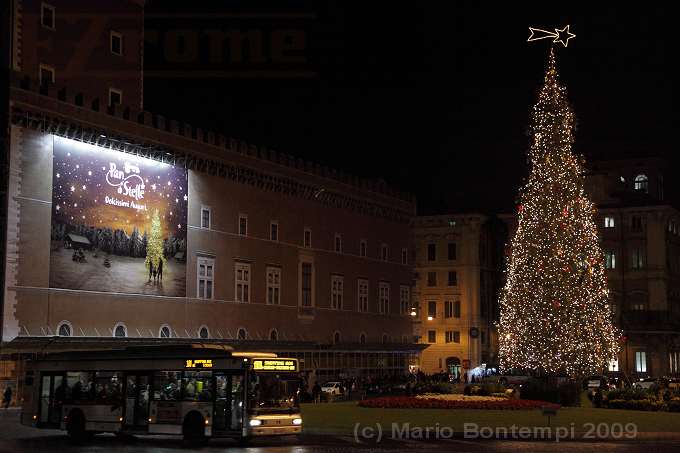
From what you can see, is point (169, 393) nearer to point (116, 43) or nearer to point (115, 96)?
point (115, 96)

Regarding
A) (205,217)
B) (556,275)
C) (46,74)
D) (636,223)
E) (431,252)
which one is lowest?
(556,275)

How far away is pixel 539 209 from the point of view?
A: 41.3 meters

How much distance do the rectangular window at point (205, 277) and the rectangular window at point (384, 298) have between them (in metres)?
20.9

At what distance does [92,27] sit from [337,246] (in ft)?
78.0

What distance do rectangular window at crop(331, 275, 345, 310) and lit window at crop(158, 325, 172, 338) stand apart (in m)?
17.8

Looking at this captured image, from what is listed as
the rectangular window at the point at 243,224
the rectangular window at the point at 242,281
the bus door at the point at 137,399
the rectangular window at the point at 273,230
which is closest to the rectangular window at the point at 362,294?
the rectangular window at the point at 273,230

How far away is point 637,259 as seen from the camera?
90375 mm

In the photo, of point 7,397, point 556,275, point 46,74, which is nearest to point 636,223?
point 556,275

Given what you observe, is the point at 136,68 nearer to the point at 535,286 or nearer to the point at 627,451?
the point at 535,286

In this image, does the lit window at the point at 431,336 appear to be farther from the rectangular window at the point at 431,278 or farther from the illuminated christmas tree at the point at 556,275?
the illuminated christmas tree at the point at 556,275

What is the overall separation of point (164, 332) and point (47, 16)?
52.9 ft

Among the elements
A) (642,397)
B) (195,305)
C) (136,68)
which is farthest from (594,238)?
(136,68)

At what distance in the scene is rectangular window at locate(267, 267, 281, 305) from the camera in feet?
199

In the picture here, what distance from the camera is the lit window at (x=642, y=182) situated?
319 feet
